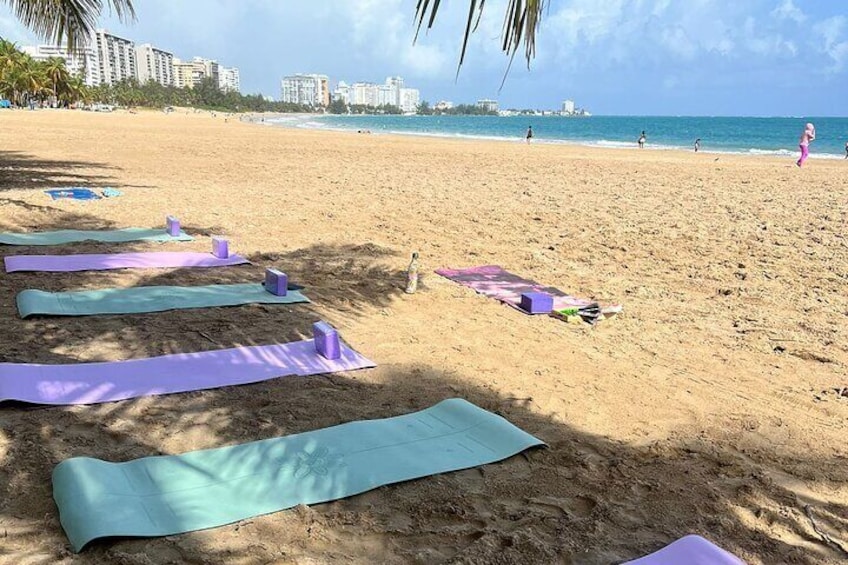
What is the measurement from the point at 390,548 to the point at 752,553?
124cm

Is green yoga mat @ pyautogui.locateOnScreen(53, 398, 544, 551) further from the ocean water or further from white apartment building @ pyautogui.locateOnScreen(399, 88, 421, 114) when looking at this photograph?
white apartment building @ pyautogui.locateOnScreen(399, 88, 421, 114)

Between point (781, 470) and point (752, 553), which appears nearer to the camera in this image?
point (752, 553)

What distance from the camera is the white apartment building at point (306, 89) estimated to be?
186000 mm

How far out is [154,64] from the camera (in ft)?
491

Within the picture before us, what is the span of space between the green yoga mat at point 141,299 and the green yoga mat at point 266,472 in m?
2.09

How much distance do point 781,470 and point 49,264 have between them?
17.5ft

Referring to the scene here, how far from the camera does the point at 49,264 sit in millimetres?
5312

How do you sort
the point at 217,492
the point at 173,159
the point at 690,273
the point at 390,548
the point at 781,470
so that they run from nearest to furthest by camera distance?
the point at 390,548, the point at 217,492, the point at 781,470, the point at 690,273, the point at 173,159

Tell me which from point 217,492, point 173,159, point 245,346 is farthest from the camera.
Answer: point 173,159

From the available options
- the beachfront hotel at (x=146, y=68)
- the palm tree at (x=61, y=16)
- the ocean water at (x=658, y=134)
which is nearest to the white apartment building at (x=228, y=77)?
the beachfront hotel at (x=146, y=68)

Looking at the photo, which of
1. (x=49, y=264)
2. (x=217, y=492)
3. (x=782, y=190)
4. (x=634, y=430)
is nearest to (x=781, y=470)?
(x=634, y=430)

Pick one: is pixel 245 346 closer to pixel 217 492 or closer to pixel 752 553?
pixel 217 492

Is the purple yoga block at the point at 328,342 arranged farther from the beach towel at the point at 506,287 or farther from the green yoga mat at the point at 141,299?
the beach towel at the point at 506,287

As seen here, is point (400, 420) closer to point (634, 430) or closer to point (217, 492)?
point (217, 492)
